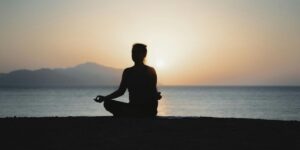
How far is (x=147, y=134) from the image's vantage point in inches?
340

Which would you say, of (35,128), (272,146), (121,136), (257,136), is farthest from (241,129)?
(35,128)

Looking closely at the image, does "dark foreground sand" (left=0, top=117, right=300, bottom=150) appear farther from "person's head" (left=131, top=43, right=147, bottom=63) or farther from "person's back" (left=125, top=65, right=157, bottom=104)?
"person's head" (left=131, top=43, right=147, bottom=63)

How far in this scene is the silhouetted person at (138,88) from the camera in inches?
397

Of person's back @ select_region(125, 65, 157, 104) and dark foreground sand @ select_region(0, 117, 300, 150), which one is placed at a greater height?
person's back @ select_region(125, 65, 157, 104)

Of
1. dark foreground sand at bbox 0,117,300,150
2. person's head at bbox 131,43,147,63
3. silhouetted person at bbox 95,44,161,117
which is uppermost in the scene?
person's head at bbox 131,43,147,63

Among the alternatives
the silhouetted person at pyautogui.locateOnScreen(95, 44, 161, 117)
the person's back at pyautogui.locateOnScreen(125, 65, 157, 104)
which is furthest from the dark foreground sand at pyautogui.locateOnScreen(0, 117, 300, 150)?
the person's back at pyautogui.locateOnScreen(125, 65, 157, 104)

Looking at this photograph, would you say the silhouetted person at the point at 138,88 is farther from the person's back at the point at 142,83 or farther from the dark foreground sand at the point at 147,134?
the dark foreground sand at the point at 147,134

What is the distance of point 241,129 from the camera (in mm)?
9648

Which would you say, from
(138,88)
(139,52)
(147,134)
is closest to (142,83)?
(138,88)

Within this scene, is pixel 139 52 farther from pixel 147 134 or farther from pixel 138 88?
pixel 147 134

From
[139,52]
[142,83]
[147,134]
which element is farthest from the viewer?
[142,83]

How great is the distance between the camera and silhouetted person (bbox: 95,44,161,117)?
1009 cm

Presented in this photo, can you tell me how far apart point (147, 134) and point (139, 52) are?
2105 millimetres

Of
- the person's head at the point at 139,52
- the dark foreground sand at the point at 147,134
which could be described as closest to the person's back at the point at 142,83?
the person's head at the point at 139,52
